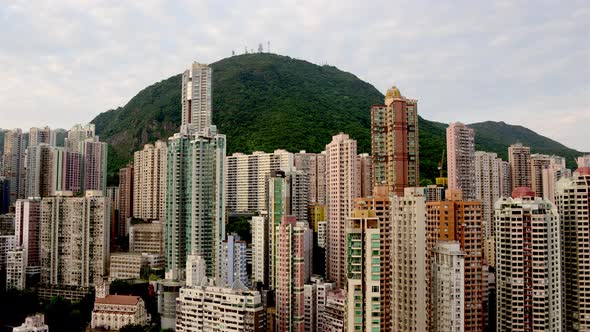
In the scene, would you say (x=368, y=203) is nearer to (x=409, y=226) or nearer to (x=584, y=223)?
(x=409, y=226)

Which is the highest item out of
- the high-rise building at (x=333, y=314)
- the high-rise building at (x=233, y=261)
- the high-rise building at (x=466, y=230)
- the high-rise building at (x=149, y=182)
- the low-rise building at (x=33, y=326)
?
the high-rise building at (x=149, y=182)

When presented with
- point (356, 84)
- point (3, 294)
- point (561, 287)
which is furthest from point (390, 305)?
point (356, 84)

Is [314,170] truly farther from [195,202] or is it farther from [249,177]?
[195,202]

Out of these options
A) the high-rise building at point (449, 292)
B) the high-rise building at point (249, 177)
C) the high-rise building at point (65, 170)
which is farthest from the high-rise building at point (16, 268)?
the high-rise building at point (449, 292)

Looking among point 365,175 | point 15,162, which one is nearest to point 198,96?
point 365,175

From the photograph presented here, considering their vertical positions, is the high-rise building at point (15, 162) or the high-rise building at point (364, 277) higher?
the high-rise building at point (15, 162)

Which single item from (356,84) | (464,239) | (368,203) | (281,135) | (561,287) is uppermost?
(356,84)

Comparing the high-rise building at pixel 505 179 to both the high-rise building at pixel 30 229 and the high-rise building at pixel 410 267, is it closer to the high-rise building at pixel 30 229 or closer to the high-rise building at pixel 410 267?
the high-rise building at pixel 410 267
